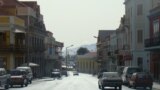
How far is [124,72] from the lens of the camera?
56.8 meters

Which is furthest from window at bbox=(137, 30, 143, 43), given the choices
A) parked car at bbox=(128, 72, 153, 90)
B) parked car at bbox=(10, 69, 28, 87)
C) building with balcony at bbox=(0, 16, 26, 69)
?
parked car at bbox=(128, 72, 153, 90)

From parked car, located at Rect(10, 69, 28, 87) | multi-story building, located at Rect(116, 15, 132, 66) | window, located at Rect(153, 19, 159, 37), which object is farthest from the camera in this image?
multi-story building, located at Rect(116, 15, 132, 66)

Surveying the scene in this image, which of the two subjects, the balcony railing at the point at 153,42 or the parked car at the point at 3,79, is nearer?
the parked car at the point at 3,79

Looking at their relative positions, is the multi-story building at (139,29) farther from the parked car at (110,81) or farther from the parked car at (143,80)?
the parked car at (110,81)

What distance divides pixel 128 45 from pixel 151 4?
1254 cm

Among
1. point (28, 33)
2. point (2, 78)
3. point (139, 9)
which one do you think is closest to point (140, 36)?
point (139, 9)

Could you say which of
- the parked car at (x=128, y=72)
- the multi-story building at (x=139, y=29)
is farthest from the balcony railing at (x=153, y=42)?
A: the multi-story building at (x=139, y=29)

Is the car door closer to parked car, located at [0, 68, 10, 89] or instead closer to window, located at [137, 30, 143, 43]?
parked car, located at [0, 68, 10, 89]

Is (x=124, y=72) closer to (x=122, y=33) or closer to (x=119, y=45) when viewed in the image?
(x=122, y=33)

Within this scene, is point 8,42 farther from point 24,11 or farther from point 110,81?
point 110,81

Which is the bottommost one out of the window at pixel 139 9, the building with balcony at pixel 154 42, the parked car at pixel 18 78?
the parked car at pixel 18 78

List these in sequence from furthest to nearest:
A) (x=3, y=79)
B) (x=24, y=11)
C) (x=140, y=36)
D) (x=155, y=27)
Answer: (x=24, y=11) < (x=140, y=36) < (x=155, y=27) < (x=3, y=79)

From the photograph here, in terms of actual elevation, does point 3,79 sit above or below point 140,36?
below

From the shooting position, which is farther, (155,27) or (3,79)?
(155,27)
